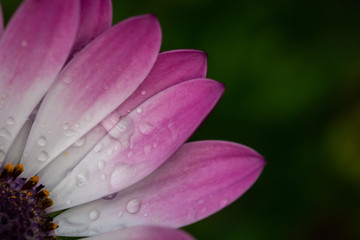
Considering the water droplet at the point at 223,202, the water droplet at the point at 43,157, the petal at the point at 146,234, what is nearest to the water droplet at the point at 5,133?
the water droplet at the point at 43,157

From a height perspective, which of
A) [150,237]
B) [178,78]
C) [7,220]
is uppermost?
[178,78]

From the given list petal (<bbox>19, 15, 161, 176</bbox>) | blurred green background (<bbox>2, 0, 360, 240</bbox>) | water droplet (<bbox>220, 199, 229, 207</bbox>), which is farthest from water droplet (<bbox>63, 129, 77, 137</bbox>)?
blurred green background (<bbox>2, 0, 360, 240</bbox>)

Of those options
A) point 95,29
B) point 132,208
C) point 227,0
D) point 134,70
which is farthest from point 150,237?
point 227,0

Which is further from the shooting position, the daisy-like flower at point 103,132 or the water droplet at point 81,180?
the water droplet at point 81,180

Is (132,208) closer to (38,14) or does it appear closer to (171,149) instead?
(171,149)

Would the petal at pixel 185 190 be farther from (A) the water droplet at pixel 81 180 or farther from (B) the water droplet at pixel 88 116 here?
(B) the water droplet at pixel 88 116

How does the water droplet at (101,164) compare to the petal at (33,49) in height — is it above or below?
below

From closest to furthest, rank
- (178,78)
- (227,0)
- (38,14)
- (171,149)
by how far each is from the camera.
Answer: (38,14)
(171,149)
(178,78)
(227,0)

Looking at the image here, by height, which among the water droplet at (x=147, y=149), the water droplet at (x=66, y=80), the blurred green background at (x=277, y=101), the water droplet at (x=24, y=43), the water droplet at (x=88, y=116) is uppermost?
the water droplet at (x=24, y=43)
